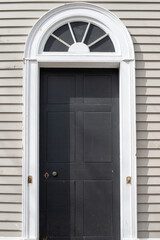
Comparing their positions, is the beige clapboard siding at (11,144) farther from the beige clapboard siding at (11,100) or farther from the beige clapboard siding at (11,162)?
the beige clapboard siding at (11,100)

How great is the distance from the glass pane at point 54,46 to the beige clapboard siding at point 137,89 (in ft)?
0.95

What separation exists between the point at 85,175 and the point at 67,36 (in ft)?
5.78

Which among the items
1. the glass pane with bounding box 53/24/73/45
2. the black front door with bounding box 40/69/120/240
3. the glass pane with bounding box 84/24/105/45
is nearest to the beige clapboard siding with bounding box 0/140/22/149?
the black front door with bounding box 40/69/120/240

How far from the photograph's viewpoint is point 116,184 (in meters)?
3.17

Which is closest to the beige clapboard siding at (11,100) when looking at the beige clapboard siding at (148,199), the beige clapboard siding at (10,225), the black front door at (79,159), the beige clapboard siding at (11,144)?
the black front door at (79,159)

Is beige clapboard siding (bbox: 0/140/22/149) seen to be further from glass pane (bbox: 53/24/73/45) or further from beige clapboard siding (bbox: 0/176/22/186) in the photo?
glass pane (bbox: 53/24/73/45)

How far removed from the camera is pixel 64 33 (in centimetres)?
319

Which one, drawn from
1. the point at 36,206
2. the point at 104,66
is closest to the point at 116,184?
the point at 36,206

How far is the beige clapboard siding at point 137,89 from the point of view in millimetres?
3037

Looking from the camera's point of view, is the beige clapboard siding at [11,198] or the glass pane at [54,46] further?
the glass pane at [54,46]

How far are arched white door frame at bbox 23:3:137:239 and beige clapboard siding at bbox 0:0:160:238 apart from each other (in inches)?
3.6

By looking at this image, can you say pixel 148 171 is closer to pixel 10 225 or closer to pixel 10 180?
pixel 10 180

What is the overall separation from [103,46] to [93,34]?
0.20 metres

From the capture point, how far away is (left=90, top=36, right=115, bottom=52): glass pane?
317cm
